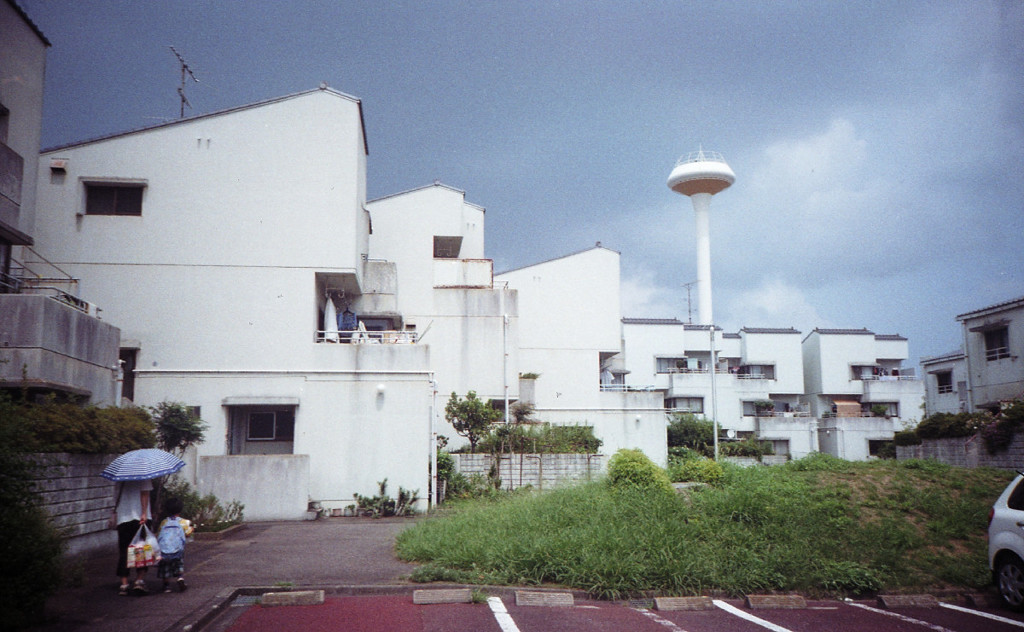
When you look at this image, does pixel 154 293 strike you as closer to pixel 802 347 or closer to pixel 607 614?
pixel 607 614

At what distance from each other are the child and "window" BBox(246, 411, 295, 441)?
11.2 m

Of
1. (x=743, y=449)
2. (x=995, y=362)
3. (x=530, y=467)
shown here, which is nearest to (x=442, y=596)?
(x=530, y=467)

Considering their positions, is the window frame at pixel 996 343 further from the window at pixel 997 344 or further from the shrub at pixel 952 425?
the shrub at pixel 952 425

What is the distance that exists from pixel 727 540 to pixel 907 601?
7.32ft

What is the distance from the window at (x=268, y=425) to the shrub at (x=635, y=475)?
1029 centimetres

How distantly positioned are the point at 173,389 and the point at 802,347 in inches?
1508

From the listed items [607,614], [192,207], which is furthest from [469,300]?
[607,614]

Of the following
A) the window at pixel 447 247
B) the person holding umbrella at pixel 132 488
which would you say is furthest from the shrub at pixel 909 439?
the person holding umbrella at pixel 132 488

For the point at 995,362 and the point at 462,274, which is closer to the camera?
the point at 462,274

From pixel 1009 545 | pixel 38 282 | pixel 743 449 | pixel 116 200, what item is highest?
pixel 116 200

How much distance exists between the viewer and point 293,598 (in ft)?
26.7

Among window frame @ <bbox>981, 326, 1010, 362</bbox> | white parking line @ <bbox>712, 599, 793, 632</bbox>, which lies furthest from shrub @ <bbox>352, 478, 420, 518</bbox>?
window frame @ <bbox>981, 326, 1010, 362</bbox>

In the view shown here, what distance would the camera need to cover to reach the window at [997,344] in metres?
26.8

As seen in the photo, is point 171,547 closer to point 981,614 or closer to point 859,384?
point 981,614
